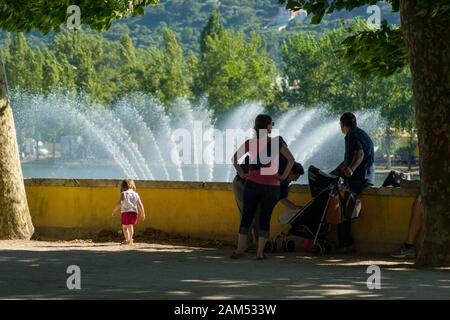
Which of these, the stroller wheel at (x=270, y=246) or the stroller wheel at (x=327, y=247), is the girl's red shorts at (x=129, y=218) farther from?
the stroller wheel at (x=327, y=247)

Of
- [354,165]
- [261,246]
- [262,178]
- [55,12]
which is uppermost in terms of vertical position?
[55,12]

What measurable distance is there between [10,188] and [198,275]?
7860 mm

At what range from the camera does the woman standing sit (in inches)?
643

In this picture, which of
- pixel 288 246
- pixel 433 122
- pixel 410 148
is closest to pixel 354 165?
pixel 288 246

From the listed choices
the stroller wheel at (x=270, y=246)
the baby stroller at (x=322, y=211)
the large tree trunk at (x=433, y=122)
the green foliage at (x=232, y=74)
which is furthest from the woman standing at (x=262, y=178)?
the green foliage at (x=232, y=74)

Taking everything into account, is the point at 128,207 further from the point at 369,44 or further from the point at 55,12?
the point at 369,44

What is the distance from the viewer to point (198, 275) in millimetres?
13812

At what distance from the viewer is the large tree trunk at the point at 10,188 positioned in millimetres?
20922

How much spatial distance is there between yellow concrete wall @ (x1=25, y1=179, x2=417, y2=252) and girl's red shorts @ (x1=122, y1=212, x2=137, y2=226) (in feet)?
3.00

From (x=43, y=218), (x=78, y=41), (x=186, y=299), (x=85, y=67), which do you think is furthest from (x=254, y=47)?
(x=186, y=299)

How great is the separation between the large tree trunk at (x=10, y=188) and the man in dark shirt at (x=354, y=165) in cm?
583

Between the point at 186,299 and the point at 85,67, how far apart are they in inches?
4815

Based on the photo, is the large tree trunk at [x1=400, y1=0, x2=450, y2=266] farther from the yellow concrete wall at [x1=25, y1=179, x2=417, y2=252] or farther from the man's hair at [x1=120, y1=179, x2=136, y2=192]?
the man's hair at [x1=120, y1=179, x2=136, y2=192]
